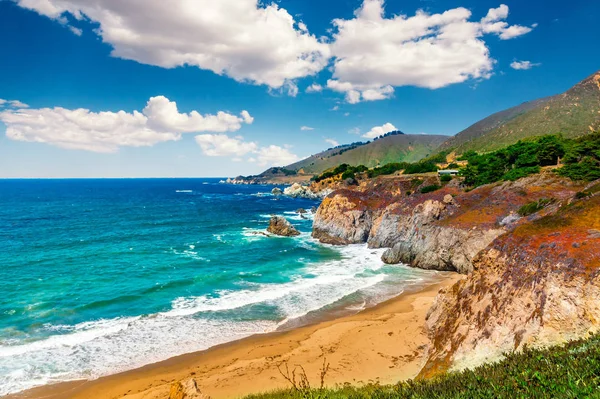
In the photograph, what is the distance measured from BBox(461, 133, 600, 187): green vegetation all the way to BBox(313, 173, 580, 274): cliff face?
3.69 meters

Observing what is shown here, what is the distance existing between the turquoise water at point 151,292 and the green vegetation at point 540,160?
82.7ft

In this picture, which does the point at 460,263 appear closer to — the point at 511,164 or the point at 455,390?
the point at 455,390

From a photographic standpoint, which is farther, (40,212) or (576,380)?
(40,212)

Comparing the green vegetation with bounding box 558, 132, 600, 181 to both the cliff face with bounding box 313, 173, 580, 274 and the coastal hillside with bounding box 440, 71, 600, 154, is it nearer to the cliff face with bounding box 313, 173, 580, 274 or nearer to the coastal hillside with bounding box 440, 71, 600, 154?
the cliff face with bounding box 313, 173, 580, 274

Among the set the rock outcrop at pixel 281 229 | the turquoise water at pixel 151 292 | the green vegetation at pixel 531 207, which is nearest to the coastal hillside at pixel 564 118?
the green vegetation at pixel 531 207

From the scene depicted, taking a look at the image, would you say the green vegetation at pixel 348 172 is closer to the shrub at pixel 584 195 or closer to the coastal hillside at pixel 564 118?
the coastal hillside at pixel 564 118

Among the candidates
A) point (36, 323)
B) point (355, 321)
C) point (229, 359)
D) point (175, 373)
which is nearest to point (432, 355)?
point (355, 321)

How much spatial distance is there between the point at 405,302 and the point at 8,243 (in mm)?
64258

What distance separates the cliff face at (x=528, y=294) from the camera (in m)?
14.4

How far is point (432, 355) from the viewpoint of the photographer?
18031 millimetres

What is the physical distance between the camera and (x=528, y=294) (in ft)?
53.4

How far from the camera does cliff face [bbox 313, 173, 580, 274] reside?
37000 mm

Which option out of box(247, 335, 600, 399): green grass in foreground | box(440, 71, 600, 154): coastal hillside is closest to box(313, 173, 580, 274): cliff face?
box(247, 335, 600, 399): green grass in foreground

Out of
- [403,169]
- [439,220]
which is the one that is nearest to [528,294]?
[439,220]
